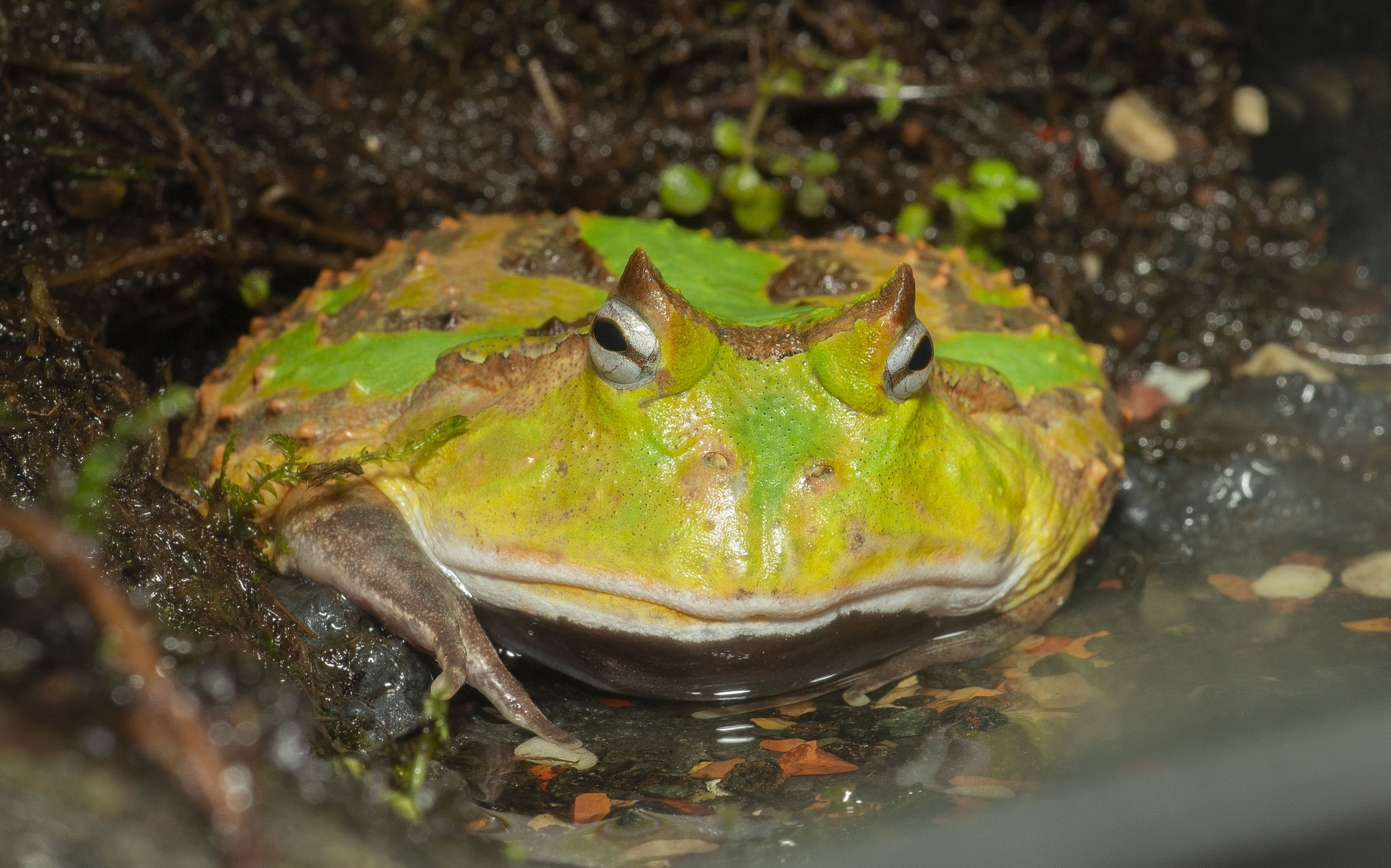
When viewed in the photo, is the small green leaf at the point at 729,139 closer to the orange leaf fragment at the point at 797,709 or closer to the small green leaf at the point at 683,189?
the small green leaf at the point at 683,189

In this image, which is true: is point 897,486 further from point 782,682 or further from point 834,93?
point 834,93

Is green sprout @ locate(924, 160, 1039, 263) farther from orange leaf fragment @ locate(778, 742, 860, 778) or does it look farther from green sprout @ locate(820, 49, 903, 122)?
orange leaf fragment @ locate(778, 742, 860, 778)

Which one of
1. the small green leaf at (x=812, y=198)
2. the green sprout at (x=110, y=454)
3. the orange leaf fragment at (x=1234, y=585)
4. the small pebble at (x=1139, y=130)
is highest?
the small pebble at (x=1139, y=130)

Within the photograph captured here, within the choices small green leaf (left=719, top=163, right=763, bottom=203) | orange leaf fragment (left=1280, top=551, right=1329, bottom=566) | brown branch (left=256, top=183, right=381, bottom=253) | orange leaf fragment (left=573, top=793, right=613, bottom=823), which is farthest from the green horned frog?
small green leaf (left=719, top=163, right=763, bottom=203)

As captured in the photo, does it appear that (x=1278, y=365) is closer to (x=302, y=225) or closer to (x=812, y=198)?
(x=812, y=198)

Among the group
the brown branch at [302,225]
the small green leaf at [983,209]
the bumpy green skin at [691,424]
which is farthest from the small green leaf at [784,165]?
the brown branch at [302,225]
